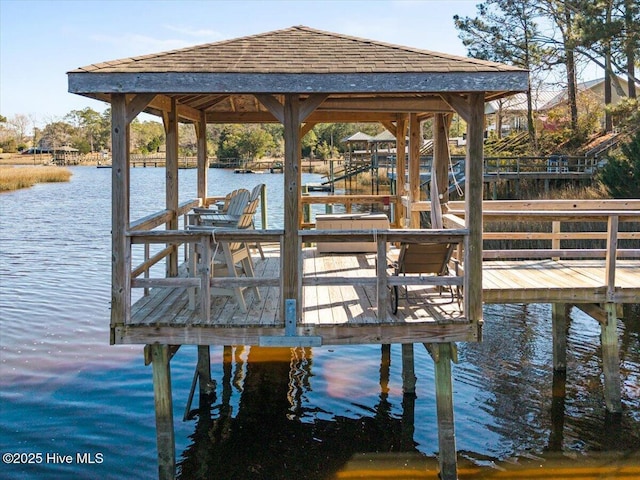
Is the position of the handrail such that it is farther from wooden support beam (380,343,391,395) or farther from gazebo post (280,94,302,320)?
wooden support beam (380,343,391,395)

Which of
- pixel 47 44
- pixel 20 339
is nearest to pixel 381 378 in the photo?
pixel 20 339

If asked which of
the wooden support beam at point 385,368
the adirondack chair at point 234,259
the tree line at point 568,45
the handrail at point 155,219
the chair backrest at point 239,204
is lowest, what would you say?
the wooden support beam at point 385,368

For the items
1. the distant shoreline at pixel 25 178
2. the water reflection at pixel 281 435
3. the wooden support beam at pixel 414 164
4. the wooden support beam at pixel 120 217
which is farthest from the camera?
the distant shoreline at pixel 25 178

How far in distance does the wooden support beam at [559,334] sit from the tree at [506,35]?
81.9ft

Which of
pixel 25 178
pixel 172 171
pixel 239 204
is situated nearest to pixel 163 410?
pixel 239 204

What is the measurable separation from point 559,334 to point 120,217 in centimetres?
643

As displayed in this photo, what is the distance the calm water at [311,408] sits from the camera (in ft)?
25.3

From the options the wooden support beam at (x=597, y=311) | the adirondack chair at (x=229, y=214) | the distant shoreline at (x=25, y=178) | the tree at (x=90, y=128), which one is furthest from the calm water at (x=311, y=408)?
the tree at (x=90, y=128)

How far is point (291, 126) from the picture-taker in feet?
21.0

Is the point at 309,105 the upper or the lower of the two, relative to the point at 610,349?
upper

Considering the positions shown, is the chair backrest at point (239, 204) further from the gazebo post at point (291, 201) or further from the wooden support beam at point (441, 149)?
the wooden support beam at point (441, 149)

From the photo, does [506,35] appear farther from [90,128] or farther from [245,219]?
[90,128]

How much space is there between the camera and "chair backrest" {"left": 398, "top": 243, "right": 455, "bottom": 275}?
6.96 m

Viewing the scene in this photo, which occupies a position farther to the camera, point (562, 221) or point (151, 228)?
point (562, 221)
